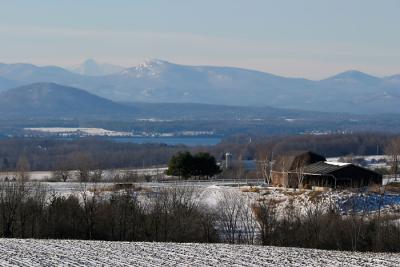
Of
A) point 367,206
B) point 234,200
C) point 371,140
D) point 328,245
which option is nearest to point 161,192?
point 234,200

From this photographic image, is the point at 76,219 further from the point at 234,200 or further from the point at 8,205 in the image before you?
the point at 234,200

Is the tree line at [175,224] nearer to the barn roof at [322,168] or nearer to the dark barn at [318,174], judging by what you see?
the dark barn at [318,174]

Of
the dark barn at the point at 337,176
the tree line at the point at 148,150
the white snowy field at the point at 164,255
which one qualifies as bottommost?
the white snowy field at the point at 164,255

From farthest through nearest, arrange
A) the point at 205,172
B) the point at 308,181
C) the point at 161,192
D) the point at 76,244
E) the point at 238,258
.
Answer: the point at 205,172 → the point at 308,181 → the point at 161,192 → the point at 76,244 → the point at 238,258

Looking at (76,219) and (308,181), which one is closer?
(76,219)

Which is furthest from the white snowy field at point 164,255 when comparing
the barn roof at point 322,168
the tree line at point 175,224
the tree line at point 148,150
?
the tree line at point 148,150

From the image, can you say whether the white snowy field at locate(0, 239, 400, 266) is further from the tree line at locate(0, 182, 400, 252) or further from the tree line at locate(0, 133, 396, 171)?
the tree line at locate(0, 133, 396, 171)

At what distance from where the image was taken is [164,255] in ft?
81.8

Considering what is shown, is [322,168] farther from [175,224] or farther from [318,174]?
[175,224]

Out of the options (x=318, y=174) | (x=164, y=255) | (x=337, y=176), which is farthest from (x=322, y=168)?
(x=164, y=255)

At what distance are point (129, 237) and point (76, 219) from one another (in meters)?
2.59

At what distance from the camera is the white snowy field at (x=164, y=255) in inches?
911

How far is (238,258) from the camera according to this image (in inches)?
963

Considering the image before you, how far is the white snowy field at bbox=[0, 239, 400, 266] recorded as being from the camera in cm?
2314
